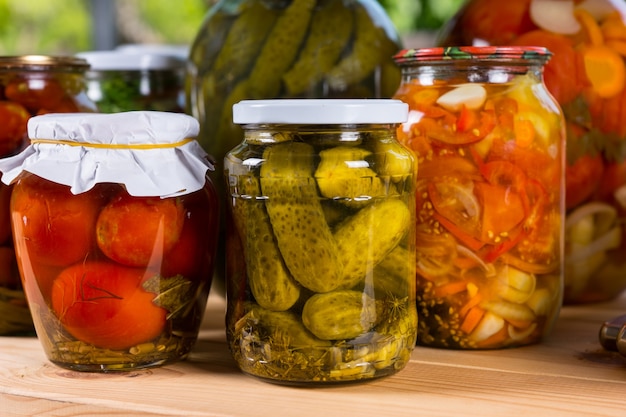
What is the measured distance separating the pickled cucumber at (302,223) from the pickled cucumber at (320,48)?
0.29 metres

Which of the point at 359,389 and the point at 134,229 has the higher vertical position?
the point at 134,229

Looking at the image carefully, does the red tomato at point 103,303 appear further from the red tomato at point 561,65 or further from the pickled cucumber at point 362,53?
the red tomato at point 561,65

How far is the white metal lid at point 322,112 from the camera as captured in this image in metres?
0.69

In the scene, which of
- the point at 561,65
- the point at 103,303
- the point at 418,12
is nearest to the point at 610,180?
the point at 561,65

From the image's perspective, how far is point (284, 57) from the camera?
3.23ft

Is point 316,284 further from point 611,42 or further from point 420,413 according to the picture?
point 611,42

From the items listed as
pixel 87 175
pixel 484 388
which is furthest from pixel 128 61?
pixel 484 388

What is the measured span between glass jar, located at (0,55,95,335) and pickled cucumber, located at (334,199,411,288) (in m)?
0.36

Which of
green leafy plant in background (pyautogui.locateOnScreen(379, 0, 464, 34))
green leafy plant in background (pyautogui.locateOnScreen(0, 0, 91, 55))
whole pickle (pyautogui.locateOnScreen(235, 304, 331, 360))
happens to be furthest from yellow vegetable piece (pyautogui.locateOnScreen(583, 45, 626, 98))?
green leafy plant in background (pyautogui.locateOnScreen(0, 0, 91, 55))

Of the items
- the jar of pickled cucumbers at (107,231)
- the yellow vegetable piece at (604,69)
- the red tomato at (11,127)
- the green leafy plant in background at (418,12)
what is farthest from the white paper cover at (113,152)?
the green leafy plant in background at (418,12)

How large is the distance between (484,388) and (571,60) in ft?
1.41

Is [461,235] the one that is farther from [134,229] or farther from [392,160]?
[134,229]

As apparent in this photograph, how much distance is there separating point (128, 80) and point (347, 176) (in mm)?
545

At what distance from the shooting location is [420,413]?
0.67 meters
